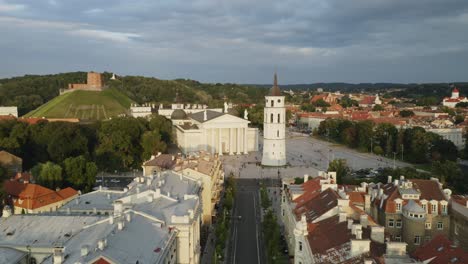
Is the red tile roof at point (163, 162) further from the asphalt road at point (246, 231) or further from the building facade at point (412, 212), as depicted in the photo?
the building facade at point (412, 212)

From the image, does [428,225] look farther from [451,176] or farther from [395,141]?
[395,141]

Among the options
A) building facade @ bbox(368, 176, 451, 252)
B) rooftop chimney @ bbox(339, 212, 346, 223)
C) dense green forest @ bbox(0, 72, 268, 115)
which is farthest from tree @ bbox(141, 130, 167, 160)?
dense green forest @ bbox(0, 72, 268, 115)

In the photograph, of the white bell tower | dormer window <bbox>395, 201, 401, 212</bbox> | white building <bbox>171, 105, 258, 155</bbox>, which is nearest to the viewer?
dormer window <bbox>395, 201, 401, 212</bbox>

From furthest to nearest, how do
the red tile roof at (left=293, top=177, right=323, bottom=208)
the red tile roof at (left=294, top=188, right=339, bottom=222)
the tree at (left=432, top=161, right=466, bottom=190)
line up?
the tree at (left=432, top=161, right=466, bottom=190) → the red tile roof at (left=293, top=177, right=323, bottom=208) → the red tile roof at (left=294, top=188, right=339, bottom=222)

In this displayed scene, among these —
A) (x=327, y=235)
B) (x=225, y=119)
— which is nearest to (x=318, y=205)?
(x=327, y=235)

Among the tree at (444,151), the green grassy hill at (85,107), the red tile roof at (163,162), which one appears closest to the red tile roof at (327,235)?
the red tile roof at (163,162)

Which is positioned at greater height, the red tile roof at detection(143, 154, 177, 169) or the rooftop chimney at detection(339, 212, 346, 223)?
the rooftop chimney at detection(339, 212, 346, 223)

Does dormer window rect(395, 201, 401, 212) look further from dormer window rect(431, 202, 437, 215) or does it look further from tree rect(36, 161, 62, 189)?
tree rect(36, 161, 62, 189)
